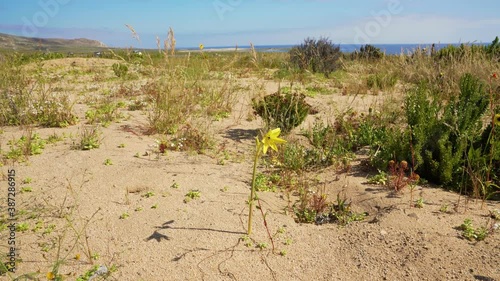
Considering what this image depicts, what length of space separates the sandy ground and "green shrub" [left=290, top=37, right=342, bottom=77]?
8.49 meters

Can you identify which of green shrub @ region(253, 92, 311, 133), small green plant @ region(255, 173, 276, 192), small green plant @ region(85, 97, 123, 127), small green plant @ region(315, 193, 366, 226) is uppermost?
green shrub @ region(253, 92, 311, 133)

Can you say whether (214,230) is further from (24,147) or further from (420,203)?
(24,147)

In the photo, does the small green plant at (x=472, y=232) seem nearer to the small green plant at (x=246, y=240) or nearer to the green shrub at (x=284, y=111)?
the small green plant at (x=246, y=240)

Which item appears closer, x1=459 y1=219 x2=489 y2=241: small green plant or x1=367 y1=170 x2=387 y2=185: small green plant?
x1=459 y1=219 x2=489 y2=241: small green plant

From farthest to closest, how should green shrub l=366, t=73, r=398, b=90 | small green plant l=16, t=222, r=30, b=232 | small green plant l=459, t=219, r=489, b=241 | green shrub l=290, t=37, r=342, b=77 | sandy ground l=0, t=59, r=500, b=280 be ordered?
green shrub l=290, t=37, r=342, b=77, green shrub l=366, t=73, r=398, b=90, small green plant l=16, t=222, r=30, b=232, small green plant l=459, t=219, r=489, b=241, sandy ground l=0, t=59, r=500, b=280

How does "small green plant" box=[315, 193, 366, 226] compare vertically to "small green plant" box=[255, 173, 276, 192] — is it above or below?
below

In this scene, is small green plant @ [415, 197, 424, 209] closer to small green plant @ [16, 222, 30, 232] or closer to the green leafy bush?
the green leafy bush

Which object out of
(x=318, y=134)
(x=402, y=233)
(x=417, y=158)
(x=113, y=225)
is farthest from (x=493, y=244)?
(x=113, y=225)

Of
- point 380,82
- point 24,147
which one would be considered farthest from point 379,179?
point 380,82

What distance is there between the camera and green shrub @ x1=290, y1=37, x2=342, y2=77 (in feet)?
38.7

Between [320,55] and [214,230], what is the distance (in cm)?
1046

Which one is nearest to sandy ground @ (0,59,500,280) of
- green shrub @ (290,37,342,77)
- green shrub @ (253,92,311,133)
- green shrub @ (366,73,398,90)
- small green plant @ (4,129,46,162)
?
small green plant @ (4,129,46,162)

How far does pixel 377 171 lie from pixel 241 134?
2014 millimetres

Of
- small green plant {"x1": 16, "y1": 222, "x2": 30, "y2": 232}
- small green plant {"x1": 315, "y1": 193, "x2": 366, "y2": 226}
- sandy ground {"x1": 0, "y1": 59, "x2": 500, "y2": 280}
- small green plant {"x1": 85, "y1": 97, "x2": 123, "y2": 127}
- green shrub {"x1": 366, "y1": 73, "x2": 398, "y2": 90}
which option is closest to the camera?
sandy ground {"x1": 0, "y1": 59, "x2": 500, "y2": 280}
